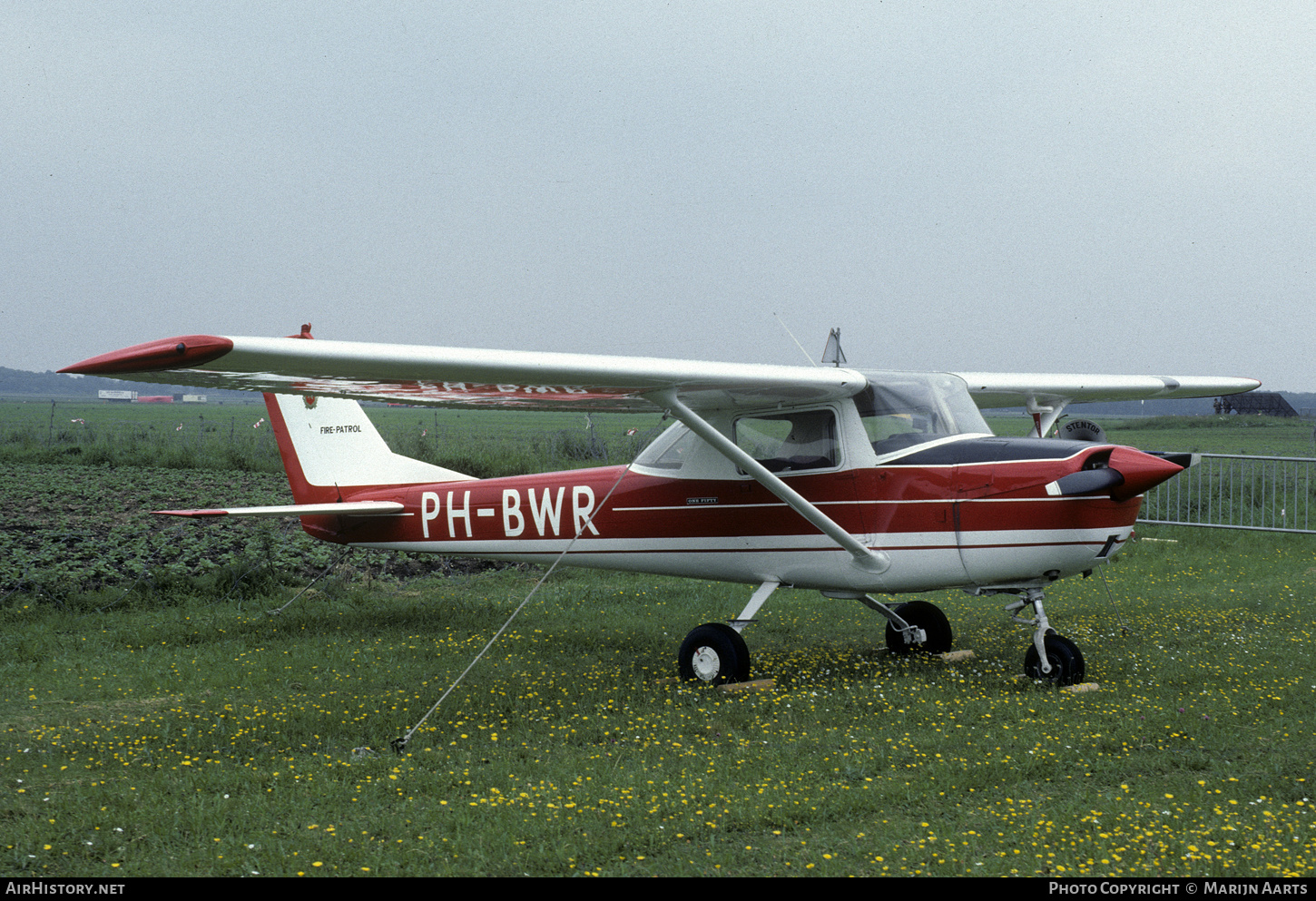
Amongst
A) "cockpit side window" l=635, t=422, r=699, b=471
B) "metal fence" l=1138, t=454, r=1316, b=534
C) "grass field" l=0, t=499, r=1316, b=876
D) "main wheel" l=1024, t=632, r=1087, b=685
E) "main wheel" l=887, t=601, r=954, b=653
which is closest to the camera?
"grass field" l=0, t=499, r=1316, b=876

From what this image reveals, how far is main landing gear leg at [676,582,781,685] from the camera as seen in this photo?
7.52 m

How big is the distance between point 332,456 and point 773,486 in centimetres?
504

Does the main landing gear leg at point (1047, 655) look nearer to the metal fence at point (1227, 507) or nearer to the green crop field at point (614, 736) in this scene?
the green crop field at point (614, 736)

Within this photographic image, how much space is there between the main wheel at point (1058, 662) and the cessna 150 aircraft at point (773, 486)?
0.06ft

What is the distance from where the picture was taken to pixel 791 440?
26.0 ft

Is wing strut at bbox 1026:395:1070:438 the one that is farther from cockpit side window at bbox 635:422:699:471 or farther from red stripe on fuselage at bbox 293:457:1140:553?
cockpit side window at bbox 635:422:699:471

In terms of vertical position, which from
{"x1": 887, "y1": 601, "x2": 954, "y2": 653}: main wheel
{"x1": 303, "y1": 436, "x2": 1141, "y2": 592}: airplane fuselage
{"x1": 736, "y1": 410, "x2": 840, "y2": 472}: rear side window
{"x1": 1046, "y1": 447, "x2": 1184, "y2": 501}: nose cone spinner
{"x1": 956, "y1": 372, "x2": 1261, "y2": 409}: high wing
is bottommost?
{"x1": 887, "y1": 601, "x2": 954, "y2": 653}: main wheel

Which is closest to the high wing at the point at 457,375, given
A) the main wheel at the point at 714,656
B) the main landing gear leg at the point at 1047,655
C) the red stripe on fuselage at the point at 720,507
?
the red stripe on fuselage at the point at 720,507

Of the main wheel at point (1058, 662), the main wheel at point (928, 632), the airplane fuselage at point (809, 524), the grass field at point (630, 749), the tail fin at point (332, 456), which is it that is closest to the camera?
the grass field at point (630, 749)

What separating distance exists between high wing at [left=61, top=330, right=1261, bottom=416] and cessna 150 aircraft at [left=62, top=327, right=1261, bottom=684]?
0.7 inches

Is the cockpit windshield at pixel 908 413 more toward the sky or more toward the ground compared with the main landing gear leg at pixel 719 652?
more toward the sky

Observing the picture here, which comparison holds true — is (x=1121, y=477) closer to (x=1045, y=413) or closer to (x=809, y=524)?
(x=809, y=524)

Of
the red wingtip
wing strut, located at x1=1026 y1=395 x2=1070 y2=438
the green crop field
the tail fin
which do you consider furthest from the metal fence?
the red wingtip

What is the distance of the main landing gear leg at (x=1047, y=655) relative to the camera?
7.29 m
